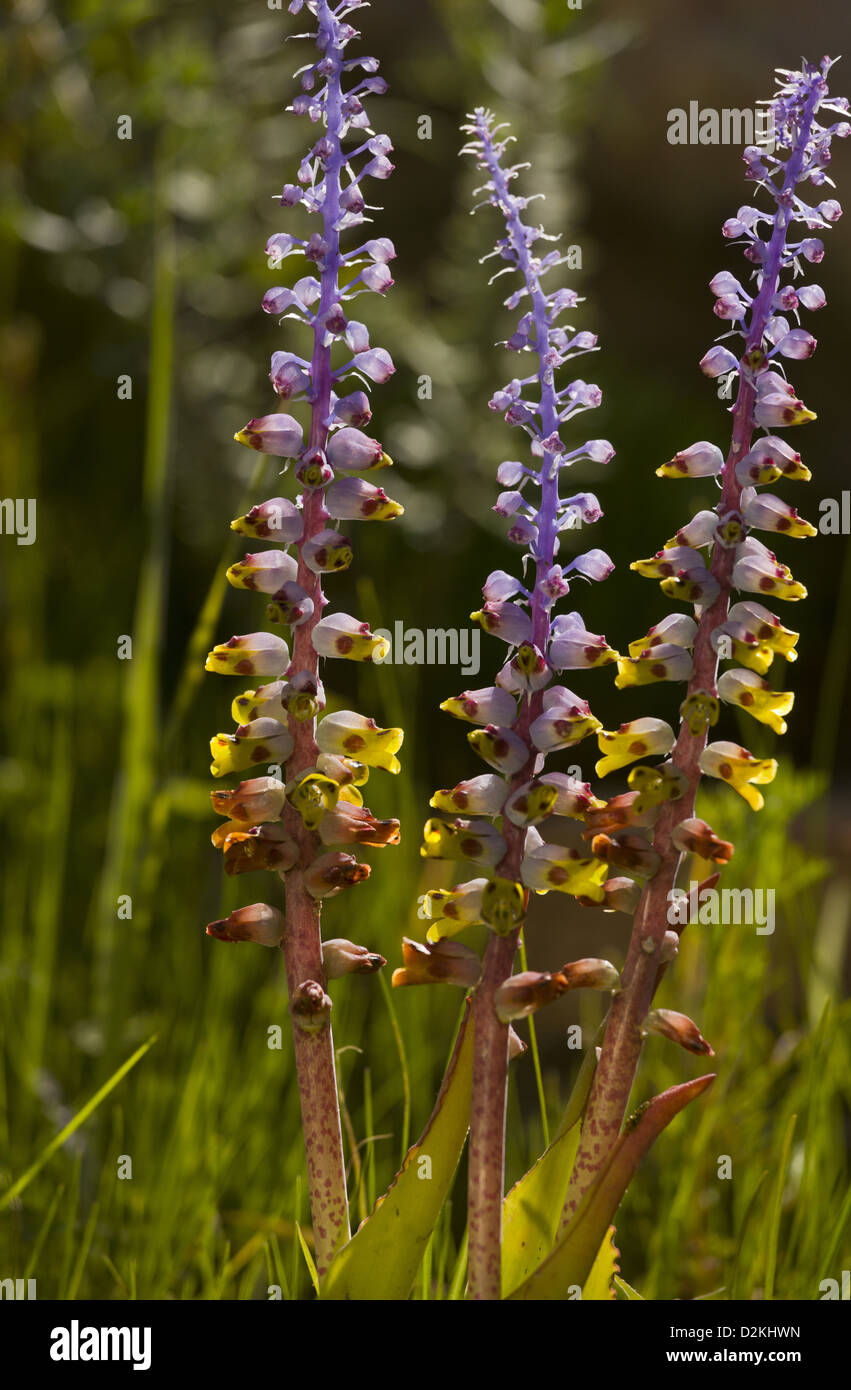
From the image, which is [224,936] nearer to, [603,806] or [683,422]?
[603,806]

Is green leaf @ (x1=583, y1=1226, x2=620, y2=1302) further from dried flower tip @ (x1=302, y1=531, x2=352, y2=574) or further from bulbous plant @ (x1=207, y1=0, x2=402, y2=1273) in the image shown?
dried flower tip @ (x1=302, y1=531, x2=352, y2=574)

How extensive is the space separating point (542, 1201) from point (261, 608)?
0.76 meters

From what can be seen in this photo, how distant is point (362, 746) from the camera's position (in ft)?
1.10

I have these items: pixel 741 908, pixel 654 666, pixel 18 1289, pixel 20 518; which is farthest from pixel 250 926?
pixel 20 518

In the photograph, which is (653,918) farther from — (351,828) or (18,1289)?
(18,1289)

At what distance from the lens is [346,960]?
347 millimetres

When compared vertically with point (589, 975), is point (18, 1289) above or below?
below

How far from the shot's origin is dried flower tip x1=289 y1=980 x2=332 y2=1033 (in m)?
0.33

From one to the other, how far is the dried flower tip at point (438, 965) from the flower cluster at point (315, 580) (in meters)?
0.01

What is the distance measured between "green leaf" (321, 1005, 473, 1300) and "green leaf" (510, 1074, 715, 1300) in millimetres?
29

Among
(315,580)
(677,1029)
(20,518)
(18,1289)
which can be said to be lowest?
(18,1289)

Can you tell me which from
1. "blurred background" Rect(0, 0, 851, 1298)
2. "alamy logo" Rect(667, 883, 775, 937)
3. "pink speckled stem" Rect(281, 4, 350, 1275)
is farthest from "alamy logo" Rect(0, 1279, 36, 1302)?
"alamy logo" Rect(667, 883, 775, 937)

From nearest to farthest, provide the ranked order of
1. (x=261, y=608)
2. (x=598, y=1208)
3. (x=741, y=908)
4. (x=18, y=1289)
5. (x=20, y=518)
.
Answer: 1. (x=598, y=1208)
2. (x=18, y=1289)
3. (x=741, y=908)
4. (x=20, y=518)
5. (x=261, y=608)
